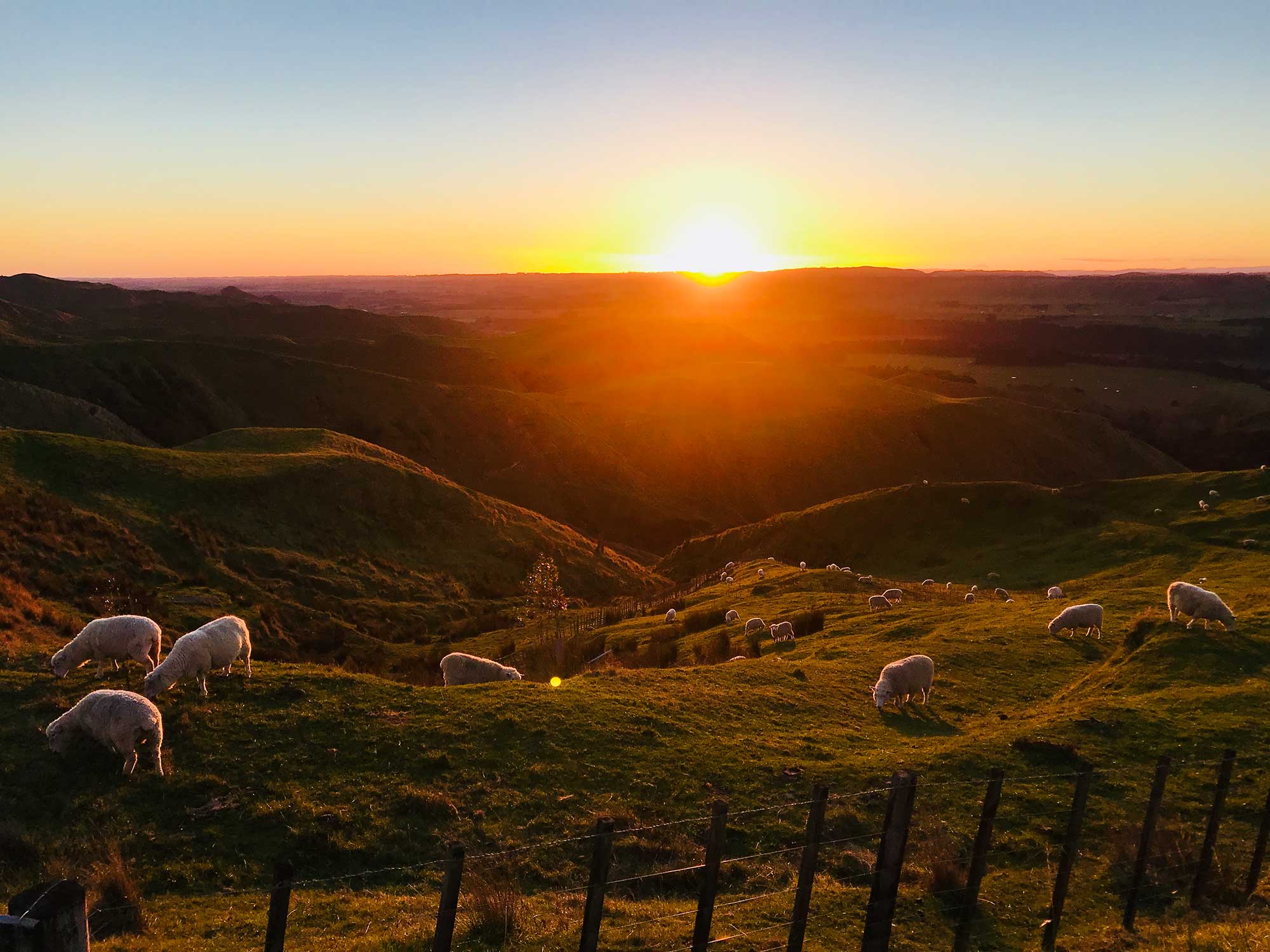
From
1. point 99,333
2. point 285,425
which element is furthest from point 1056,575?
point 99,333

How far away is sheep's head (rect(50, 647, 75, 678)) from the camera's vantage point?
15.8m

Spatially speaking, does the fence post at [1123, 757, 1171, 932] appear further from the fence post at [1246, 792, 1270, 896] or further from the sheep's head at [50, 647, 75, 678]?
the sheep's head at [50, 647, 75, 678]

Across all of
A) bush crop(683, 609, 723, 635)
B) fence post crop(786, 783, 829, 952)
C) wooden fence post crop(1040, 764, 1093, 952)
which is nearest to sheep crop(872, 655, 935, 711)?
wooden fence post crop(1040, 764, 1093, 952)

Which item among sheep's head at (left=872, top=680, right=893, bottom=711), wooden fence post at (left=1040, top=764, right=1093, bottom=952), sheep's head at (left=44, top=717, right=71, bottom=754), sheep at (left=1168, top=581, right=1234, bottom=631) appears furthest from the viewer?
sheep at (left=1168, top=581, right=1234, bottom=631)

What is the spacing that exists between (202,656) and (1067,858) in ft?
49.6

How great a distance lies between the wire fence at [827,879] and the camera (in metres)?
7.59

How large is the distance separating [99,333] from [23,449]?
105 m

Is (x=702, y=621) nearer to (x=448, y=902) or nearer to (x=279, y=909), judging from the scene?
(x=448, y=902)

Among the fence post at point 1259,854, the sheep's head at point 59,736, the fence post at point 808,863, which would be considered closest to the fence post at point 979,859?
the fence post at point 808,863

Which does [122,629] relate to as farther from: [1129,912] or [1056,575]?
[1056,575]

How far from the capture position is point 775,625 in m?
29.2

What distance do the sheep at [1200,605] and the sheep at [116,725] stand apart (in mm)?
26138

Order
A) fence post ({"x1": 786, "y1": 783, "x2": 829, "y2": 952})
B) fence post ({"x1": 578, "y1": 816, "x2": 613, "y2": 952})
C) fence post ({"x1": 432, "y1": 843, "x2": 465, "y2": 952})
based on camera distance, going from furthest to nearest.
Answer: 1. fence post ({"x1": 786, "y1": 783, "x2": 829, "y2": 952})
2. fence post ({"x1": 578, "y1": 816, "x2": 613, "y2": 952})
3. fence post ({"x1": 432, "y1": 843, "x2": 465, "y2": 952})

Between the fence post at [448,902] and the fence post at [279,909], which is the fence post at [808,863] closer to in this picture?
the fence post at [448,902]
